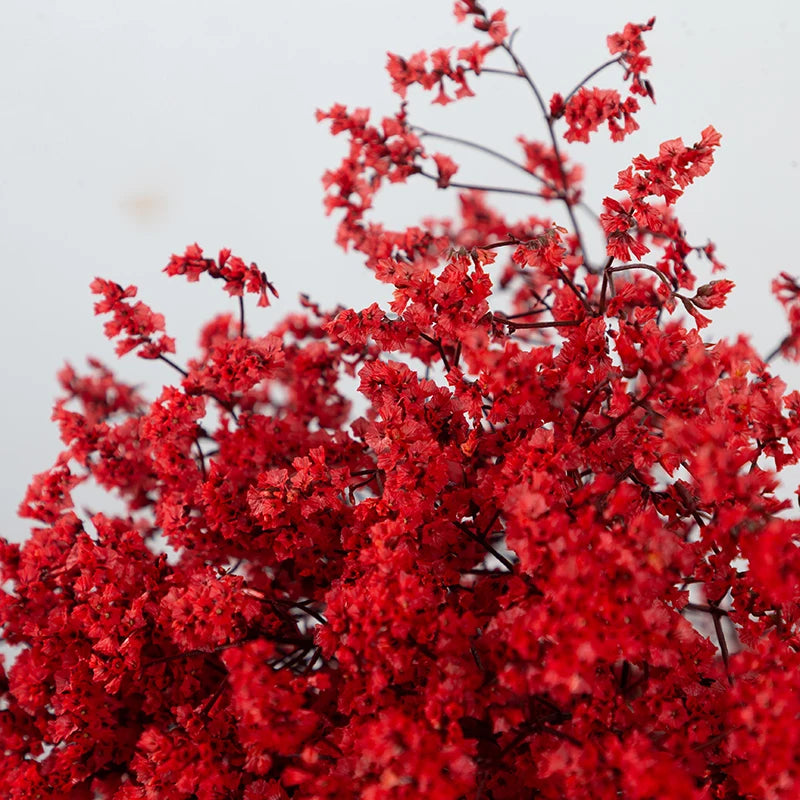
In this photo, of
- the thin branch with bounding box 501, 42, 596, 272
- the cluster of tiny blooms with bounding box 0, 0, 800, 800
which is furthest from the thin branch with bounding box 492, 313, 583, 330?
the thin branch with bounding box 501, 42, 596, 272

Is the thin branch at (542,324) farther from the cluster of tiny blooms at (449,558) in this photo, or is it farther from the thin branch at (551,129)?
the thin branch at (551,129)

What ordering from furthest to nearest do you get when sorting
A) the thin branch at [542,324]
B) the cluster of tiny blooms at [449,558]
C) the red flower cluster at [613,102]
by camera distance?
1. the red flower cluster at [613,102]
2. the thin branch at [542,324]
3. the cluster of tiny blooms at [449,558]

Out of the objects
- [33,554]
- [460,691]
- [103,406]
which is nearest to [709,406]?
[460,691]

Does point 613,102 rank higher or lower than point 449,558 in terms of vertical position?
higher

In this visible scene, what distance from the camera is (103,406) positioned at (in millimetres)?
1002

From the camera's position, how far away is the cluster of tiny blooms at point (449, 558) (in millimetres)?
471

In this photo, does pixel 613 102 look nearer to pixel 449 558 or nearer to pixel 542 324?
pixel 542 324

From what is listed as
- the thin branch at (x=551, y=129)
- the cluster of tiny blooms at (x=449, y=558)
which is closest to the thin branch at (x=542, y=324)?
the cluster of tiny blooms at (x=449, y=558)

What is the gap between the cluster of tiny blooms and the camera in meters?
0.47

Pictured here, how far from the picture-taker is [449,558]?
628 millimetres

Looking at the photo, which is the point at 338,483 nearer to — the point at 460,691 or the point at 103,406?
the point at 460,691

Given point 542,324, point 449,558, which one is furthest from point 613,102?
point 449,558

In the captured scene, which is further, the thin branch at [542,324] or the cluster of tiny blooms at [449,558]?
the thin branch at [542,324]

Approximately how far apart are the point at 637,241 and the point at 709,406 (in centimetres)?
15
